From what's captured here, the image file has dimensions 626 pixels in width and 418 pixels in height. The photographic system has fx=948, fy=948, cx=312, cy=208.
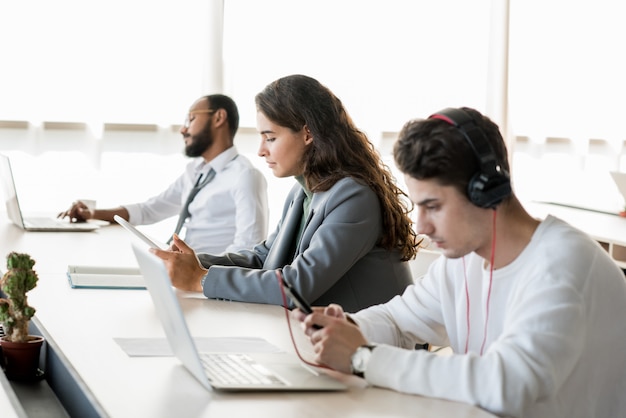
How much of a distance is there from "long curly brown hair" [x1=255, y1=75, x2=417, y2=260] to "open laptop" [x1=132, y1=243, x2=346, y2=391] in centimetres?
85

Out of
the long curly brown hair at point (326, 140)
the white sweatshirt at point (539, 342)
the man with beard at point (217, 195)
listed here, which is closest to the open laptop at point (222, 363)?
the white sweatshirt at point (539, 342)

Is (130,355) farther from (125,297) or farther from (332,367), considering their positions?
(125,297)

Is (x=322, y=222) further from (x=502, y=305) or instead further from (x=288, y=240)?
(x=502, y=305)

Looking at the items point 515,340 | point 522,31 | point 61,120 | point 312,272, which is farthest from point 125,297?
point 522,31

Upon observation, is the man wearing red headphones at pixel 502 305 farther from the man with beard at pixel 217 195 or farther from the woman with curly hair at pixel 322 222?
the man with beard at pixel 217 195

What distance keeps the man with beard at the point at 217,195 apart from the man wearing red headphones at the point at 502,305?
2077 millimetres

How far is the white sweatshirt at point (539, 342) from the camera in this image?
160 cm

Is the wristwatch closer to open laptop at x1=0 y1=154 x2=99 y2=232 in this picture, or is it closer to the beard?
open laptop at x1=0 y1=154 x2=99 y2=232

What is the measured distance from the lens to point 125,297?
8.26 feet

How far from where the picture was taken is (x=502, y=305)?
1.84m

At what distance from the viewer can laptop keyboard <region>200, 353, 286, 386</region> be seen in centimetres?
172

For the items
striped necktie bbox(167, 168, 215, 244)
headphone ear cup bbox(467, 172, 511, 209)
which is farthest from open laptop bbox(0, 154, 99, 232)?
headphone ear cup bbox(467, 172, 511, 209)

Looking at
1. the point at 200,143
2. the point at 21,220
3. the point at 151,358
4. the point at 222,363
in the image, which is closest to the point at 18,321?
the point at 151,358

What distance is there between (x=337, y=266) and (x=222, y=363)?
0.73 meters
